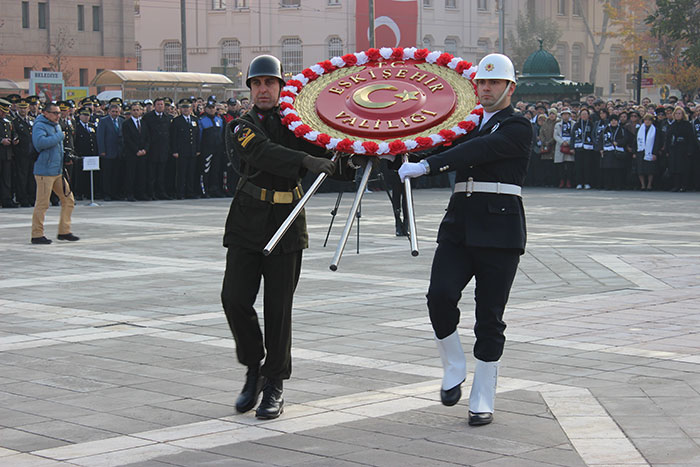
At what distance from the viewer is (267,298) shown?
21.4 ft

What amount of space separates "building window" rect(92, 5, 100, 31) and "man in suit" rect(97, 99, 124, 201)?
44.9 meters

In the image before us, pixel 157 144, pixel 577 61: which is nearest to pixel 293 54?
pixel 577 61

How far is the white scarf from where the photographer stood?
2683 cm

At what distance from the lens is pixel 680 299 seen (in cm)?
1066

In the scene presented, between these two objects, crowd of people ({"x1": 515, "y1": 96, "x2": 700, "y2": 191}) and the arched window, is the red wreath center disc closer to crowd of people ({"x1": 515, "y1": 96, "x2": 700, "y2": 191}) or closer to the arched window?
crowd of people ({"x1": 515, "y1": 96, "x2": 700, "y2": 191})

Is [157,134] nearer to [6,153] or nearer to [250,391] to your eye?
[6,153]

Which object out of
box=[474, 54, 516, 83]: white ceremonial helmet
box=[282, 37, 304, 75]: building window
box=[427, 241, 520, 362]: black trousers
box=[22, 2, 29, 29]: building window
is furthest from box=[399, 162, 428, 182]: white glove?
box=[282, 37, 304, 75]: building window

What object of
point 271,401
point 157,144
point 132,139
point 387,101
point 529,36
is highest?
point 529,36

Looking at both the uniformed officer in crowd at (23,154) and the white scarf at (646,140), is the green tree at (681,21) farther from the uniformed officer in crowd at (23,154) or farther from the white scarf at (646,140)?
the uniformed officer in crowd at (23,154)

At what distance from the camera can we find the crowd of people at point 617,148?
26.7 m

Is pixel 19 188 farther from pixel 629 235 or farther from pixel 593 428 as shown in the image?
pixel 593 428

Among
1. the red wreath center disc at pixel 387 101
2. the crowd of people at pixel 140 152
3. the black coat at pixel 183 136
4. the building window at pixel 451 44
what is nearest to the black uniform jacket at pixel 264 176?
the red wreath center disc at pixel 387 101

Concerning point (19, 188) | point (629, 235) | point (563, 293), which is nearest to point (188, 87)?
point (19, 188)

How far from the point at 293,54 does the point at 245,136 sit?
7008cm
